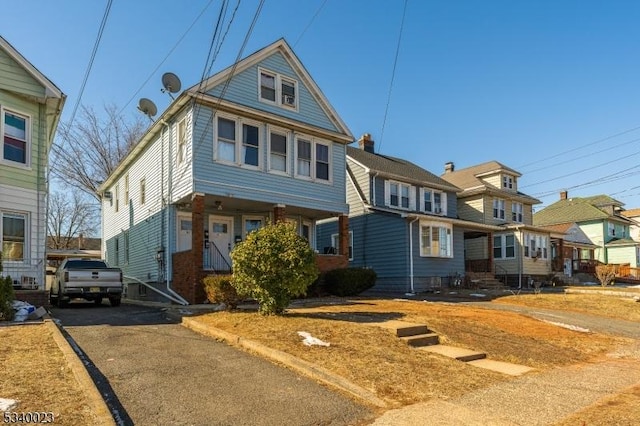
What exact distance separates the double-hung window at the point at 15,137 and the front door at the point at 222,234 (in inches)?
258

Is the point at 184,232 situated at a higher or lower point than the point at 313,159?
lower

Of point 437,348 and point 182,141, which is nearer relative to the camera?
point 437,348

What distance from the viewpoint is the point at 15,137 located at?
14.2 m

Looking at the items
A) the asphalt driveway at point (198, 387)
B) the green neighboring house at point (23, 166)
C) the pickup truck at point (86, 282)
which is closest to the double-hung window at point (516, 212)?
the pickup truck at point (86, 282)

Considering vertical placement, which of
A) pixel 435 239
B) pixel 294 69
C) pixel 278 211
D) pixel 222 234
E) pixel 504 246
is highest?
pixel 294 69

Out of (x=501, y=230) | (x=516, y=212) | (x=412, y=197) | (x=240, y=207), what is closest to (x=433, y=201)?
(x=412, y=197)

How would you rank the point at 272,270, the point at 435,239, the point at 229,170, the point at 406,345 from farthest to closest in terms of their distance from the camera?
the point at 435,239, the point at 229,170, the point at 272,270, the point at 406,345

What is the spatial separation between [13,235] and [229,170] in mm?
6818

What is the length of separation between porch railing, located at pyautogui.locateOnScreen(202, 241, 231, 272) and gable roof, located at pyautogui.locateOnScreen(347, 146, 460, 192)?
11.0m

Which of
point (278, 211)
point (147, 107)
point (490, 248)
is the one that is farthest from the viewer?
point (490, 248)

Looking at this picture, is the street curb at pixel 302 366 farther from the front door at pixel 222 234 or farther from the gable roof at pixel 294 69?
the gable roof at pixel 294 69

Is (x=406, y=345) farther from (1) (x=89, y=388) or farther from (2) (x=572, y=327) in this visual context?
(2) (x=572, y=327)

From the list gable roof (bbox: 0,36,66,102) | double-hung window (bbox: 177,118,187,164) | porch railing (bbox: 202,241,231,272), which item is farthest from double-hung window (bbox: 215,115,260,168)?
gable roof (bbox: 0,36,66,102)

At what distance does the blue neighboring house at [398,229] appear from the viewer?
77.3 feet
